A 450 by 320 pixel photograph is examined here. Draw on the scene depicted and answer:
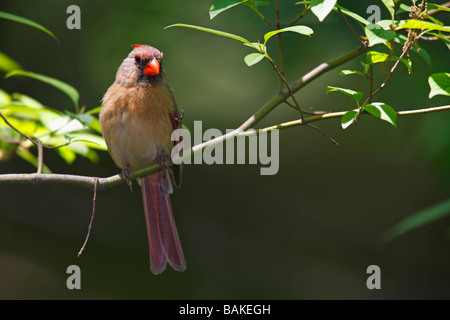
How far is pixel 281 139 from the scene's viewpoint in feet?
15.3

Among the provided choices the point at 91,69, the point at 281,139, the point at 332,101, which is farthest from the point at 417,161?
the point at 91,69

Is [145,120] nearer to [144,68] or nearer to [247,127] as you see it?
[144,68]

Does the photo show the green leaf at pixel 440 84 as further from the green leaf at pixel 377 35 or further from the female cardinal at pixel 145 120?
the female cardinal at pixel 145 120

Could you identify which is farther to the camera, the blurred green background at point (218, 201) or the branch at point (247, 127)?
the blurred green background at point (218, 201)

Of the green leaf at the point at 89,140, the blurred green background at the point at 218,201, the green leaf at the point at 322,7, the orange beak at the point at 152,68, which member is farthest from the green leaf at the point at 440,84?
the blurred green background at the point at 218,201

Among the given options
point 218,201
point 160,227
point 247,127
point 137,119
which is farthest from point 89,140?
point 218,201

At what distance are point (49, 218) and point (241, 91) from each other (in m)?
1.96

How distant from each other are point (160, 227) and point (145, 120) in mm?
598

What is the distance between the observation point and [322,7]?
1.41 m

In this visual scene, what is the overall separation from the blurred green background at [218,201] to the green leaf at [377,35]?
9.11ft

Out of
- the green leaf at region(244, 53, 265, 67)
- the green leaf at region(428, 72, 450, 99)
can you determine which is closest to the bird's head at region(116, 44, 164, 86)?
the green leaf at region(244, 53, 265, 67)

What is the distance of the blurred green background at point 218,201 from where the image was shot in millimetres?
4449

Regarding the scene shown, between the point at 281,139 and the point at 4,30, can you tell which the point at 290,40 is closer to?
the point at 281,139

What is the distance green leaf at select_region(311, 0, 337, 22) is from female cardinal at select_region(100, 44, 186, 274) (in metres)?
1.47
